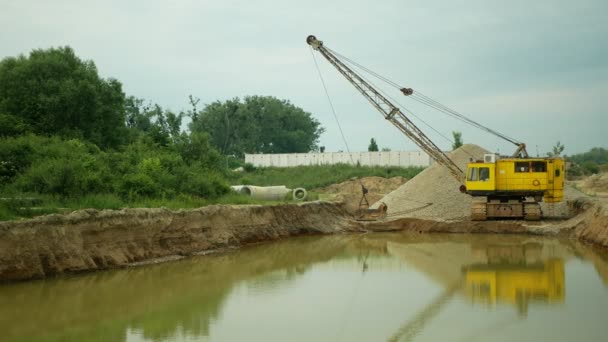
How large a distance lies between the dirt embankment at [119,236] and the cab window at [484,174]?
9.70 meters

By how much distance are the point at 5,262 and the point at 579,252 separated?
18.0 meters

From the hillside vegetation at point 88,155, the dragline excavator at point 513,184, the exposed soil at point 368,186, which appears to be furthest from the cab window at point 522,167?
the exposed soil at point 368,186

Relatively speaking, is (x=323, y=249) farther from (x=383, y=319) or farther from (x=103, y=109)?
(x=103, y=109)

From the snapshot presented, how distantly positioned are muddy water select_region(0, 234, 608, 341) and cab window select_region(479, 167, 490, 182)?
7.72m

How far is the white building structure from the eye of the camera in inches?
2157

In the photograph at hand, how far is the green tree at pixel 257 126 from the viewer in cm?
7688

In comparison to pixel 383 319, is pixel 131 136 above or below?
above

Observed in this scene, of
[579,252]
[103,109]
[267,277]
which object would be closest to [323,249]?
[267,277]

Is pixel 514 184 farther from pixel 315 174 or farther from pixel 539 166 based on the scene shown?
pixel 315 174

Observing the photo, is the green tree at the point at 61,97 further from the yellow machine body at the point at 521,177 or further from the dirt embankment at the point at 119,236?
the yellow machine body at the point at 521,177

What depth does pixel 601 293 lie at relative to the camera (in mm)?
14664

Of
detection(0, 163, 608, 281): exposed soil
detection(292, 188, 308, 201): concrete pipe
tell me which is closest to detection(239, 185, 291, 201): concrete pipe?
detection(292, 188, 308, 201): concrete pipe

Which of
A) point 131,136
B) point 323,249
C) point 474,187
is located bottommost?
point 323,249

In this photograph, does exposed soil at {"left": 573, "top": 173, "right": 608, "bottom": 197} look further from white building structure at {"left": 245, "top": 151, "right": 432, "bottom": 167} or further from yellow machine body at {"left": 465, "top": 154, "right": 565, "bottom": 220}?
yellow machine body at {"left": 465, "top": 154, "right": 565, "bottom": 220}
